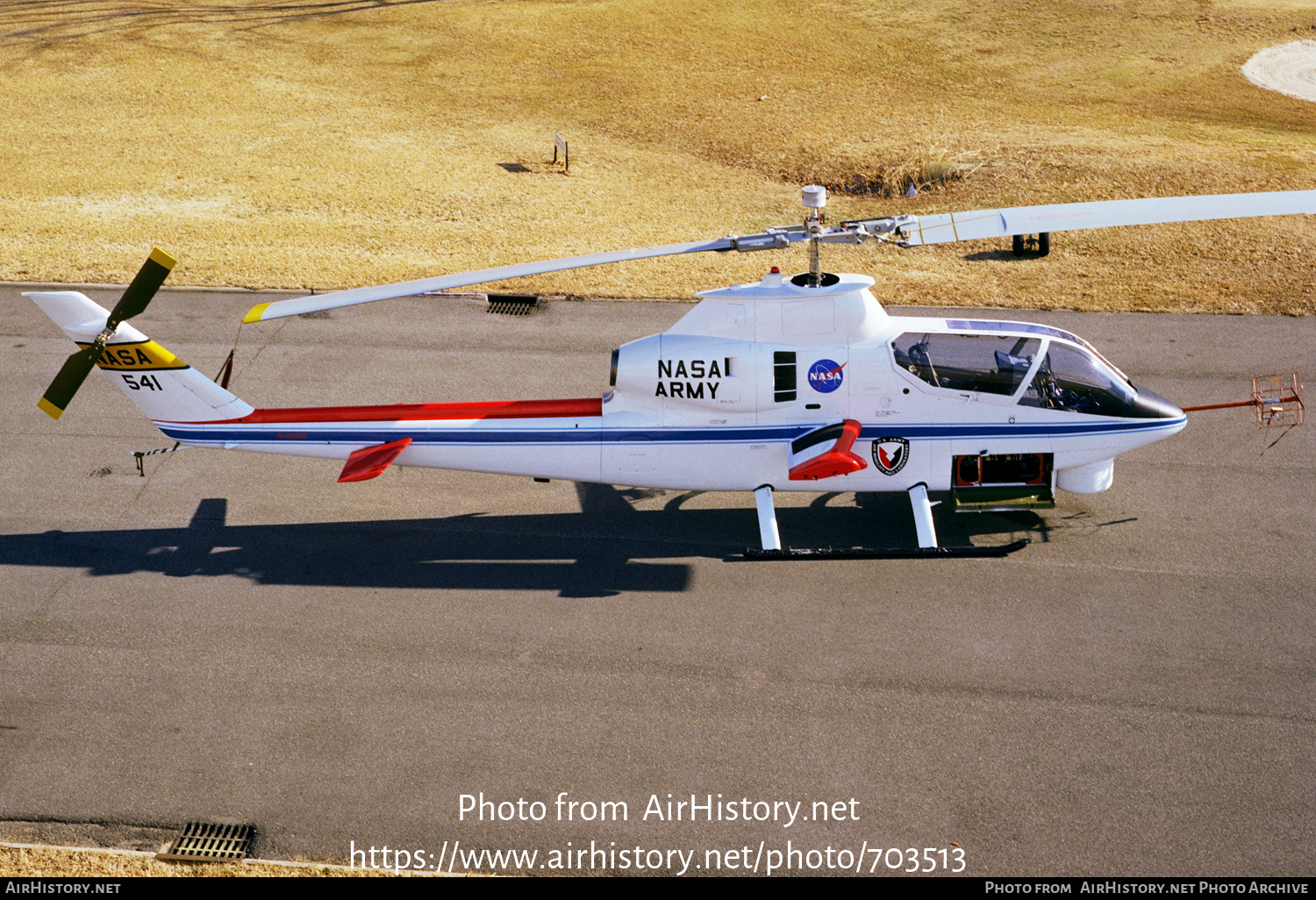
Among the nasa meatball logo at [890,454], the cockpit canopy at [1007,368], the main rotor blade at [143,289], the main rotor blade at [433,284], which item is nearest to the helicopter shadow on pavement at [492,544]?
the nasa meatball logo at [890,454]

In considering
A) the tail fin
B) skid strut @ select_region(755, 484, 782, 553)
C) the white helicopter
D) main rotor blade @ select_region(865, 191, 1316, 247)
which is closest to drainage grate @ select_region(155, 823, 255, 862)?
the white helicopter

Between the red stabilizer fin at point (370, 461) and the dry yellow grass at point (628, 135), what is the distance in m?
8.77

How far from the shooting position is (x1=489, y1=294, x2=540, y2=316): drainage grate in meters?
20.6

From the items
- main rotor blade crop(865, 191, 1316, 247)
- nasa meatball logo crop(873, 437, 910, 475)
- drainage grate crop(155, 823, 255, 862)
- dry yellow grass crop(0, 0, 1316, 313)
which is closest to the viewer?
drainage grate crop(155, 823, 255, 862)

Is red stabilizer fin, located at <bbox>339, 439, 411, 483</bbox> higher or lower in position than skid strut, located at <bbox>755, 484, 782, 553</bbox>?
higher

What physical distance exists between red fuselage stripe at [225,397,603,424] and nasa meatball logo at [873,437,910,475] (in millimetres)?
3559

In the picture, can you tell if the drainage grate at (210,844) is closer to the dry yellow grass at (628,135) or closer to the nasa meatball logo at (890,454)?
the nasa meatball logo at (890,454)

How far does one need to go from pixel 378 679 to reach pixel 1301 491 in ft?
41.6

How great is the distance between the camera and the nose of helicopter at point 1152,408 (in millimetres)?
13164

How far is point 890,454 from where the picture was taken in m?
13.2

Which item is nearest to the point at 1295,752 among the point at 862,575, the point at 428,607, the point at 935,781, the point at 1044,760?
the point at 1044,760

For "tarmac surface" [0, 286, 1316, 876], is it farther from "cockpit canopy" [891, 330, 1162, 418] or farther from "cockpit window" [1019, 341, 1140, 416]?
"cockpit canopy" [891, 330, 1162, 418]

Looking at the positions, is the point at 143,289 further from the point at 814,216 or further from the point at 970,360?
the point at 970,360

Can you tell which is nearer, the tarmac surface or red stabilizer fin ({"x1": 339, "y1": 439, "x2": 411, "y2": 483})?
the tarmac surface
